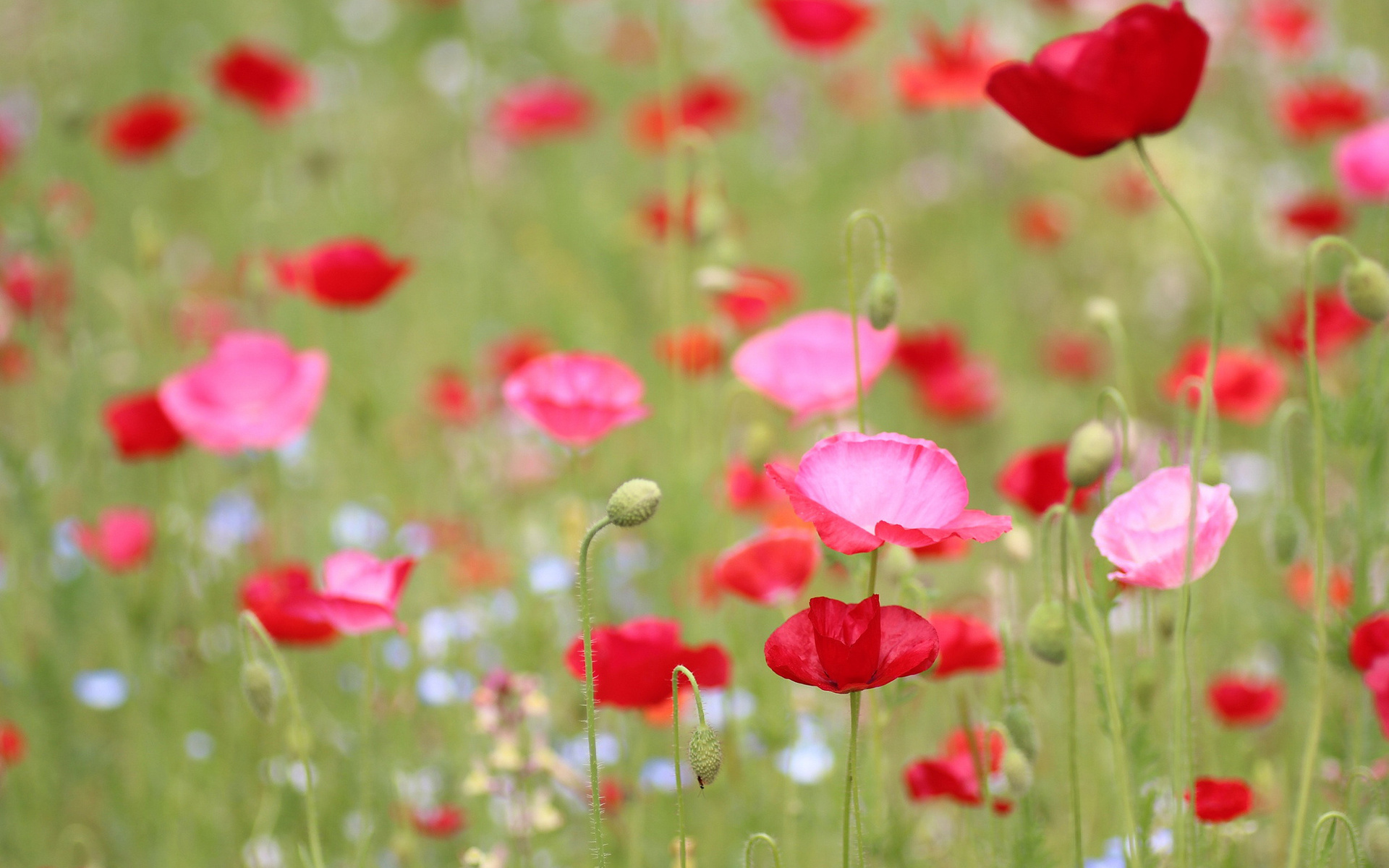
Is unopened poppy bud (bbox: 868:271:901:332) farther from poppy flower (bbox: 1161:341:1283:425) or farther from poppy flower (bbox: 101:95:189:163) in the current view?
poppy flower (bbox: 101:95:189:163)

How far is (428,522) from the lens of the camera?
8.61ft

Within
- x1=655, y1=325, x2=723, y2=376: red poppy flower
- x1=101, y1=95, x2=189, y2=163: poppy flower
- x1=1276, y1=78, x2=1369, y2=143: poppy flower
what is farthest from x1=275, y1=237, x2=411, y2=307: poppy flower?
x1=1276, y1=78, x2=1369, y2=143: poppy flower

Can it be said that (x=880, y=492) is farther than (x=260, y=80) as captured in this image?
No

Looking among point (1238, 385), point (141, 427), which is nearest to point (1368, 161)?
point (1238, 385)

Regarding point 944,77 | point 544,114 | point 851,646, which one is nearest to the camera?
point 851,646

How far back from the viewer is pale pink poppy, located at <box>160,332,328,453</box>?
194 cm

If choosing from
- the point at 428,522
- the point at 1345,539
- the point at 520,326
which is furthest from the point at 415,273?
the point at 1345,539

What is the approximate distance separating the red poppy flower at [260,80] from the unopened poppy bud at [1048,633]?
99.9 inches

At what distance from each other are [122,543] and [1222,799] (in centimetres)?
177

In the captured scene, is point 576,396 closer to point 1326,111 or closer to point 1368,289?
point 1368,289

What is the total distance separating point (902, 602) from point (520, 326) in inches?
113

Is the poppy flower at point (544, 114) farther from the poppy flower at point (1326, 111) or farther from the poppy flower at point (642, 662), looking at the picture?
the poppy flower at point (642, 662)

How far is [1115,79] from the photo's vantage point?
1146mm

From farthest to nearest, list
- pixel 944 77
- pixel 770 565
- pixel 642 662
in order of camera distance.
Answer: pixel 944 77
pixel 770 565
pixel 642 662
